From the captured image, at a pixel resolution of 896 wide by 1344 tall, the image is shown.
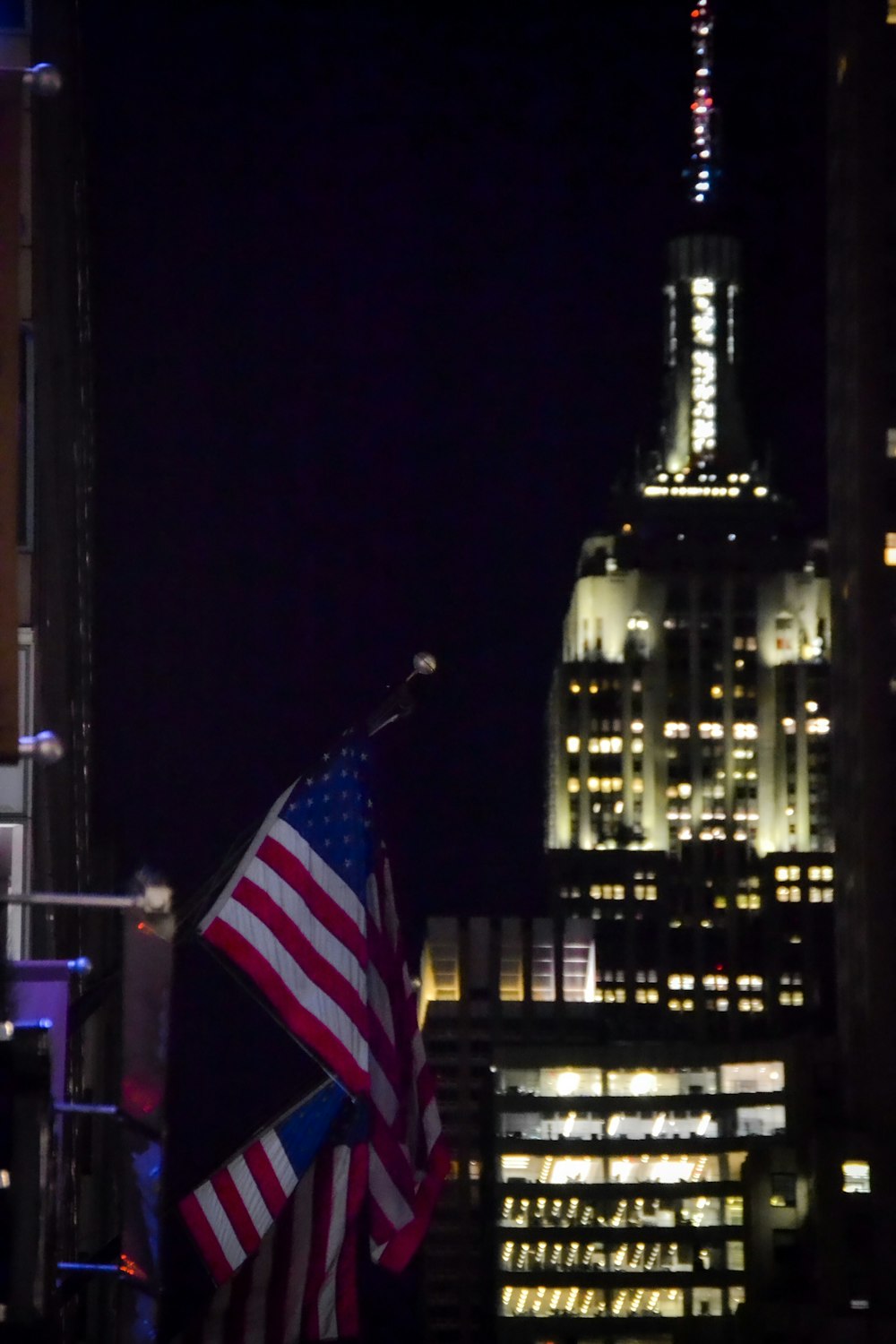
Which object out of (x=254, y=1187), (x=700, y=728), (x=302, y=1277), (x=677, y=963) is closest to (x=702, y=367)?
(x=700, y=728)

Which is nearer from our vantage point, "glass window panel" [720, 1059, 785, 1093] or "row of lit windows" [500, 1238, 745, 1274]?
"row of lit windows" [500, 1238, 745, 1274]

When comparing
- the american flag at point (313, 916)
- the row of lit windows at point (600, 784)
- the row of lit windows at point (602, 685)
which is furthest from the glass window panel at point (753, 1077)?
the american flag at point (313, 916)

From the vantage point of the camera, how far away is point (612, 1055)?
114438mm

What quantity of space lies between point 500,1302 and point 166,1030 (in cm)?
9462

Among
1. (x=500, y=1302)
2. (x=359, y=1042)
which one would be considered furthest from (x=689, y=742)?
(x=359, y=1042)

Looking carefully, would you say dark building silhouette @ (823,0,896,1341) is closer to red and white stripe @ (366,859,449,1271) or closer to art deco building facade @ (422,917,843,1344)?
art deco building facade @ (422,917,843,1344)

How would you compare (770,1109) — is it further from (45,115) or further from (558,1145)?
(45,115)

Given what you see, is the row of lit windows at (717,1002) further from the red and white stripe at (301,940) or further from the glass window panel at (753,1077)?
the red and white stripe at (301,940)

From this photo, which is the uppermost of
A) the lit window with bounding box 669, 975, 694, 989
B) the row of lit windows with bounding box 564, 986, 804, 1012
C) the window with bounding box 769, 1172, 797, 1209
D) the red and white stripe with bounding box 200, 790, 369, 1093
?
the red and white stripe with bounding box 200, 790, 369, 1093

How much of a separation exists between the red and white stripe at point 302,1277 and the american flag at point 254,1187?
54cm

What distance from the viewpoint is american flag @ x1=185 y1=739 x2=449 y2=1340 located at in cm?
1688

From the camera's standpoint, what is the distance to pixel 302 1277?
59.5ft

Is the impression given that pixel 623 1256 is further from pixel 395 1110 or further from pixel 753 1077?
pixel 395 1110

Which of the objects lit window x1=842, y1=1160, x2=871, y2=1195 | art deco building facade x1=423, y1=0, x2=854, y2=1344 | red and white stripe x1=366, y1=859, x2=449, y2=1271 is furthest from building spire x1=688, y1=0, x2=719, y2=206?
red and white stripe x1=366, y1=859, x2=449, y2=1271
